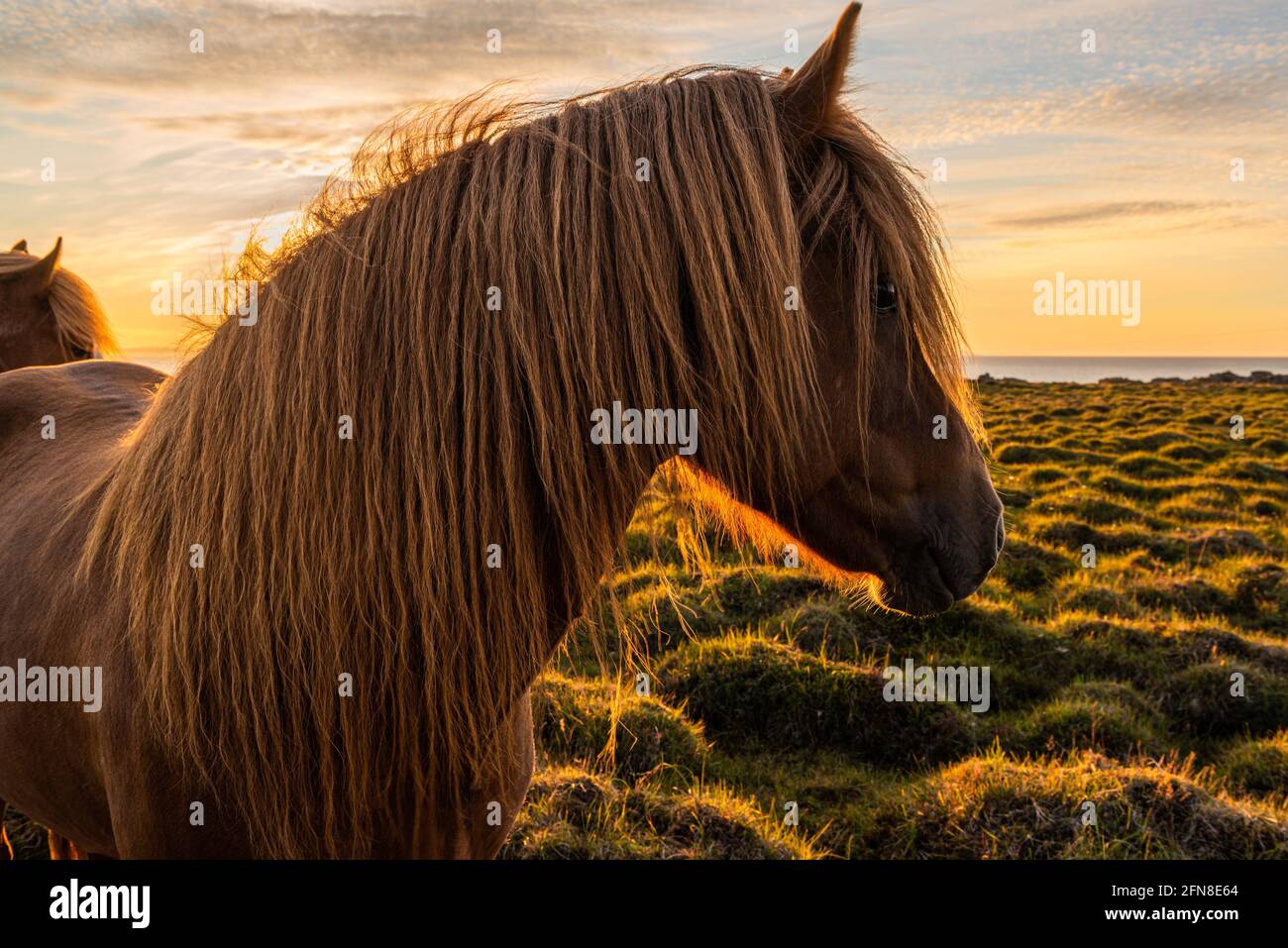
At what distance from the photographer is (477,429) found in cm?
178

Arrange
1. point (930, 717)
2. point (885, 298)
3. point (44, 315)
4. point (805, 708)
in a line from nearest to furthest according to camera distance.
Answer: point (885, 298) → point (44, 315) → point (930, 717) → point (805, 708)

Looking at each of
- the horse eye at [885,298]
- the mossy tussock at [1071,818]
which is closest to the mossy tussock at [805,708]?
the mossy tussock at [1071,818]

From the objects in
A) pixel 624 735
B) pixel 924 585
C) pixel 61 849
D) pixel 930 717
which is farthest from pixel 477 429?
pixel 930 717

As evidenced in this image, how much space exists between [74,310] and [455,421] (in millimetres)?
4720

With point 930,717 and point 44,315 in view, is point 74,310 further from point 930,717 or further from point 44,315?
point 930,717

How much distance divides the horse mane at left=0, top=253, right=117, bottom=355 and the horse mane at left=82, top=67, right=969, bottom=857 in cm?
412

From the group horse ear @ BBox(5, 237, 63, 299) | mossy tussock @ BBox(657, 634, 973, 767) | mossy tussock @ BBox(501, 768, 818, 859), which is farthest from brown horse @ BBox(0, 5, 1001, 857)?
mossy tussock @ BBox(657, 634, 973, 767)

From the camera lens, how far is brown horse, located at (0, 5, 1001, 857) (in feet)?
5.80

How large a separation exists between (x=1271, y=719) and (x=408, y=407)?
685 cm

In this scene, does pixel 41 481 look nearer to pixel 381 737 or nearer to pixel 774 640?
pixel 381 737

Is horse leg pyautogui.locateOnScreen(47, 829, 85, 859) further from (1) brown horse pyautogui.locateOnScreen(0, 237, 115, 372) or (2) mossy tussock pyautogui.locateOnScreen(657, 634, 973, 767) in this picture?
(2) mossy tussock pyautogui.locateOnScreen(657, 634, 973, 767)

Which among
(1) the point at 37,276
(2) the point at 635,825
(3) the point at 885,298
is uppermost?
(1) the point at 37,276

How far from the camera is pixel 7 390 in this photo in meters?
3.67

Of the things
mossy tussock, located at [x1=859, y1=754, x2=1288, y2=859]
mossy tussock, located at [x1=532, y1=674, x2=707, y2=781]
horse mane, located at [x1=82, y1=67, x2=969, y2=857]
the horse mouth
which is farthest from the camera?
mossy tussock, located at [x1=532, y1=674, x2=707, y2=781]
